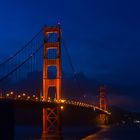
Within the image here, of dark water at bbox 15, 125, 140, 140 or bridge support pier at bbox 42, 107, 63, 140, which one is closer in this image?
bridge support pier at bbox 42, 107, 63, 140

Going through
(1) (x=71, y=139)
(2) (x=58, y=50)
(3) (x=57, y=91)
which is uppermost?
(2) (x=58, y=50)

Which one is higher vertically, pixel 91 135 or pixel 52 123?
pixel 52 123

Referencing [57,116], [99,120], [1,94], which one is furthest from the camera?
[99,120]

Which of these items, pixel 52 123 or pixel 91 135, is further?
pixel 91 135

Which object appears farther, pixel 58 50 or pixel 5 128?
pixel 58 50

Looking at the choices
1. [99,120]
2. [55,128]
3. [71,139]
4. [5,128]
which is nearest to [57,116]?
[55,128]

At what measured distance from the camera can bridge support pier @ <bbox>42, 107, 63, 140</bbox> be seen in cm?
5766

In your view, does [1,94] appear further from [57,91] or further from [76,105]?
[76,105]

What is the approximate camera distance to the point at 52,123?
5794cm

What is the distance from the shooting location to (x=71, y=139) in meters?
67.3

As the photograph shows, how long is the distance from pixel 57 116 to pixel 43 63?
228 inches

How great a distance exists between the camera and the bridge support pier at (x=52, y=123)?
189 ft

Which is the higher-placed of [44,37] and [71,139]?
[44,37]

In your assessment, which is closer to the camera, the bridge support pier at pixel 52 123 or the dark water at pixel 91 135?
the bridge support pier at pixel 52 123
